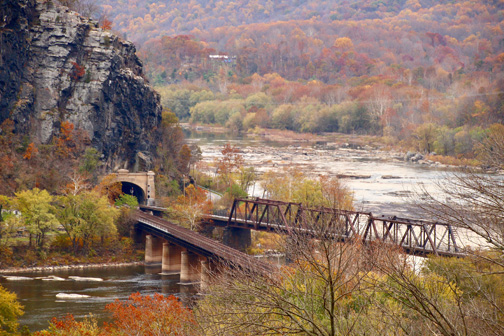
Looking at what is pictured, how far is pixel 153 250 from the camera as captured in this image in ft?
196

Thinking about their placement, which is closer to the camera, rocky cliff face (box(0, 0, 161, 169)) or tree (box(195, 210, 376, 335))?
tree (box(195, 210, 376, 335))

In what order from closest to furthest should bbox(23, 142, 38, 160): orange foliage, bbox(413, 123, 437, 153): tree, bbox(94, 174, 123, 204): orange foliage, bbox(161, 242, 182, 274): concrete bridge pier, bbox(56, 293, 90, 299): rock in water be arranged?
bbox(56, 293, 90, 299): rock in water → bbox(161, 242, 182, 274): concrete bridge pier → bbox(94, 174, 123, 204): orange foliage → bbox(23, 142, 38, 160): orange foliage → bbox(413, 123, 437, 153): tree

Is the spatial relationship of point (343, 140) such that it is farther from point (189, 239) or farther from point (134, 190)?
point (189, 239)

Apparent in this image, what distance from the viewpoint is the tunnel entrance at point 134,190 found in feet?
250

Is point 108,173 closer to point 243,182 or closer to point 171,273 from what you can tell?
point 243,182

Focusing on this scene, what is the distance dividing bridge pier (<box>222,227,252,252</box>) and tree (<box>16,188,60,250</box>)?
15590 mm

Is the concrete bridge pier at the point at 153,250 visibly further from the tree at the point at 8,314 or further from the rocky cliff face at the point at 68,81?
the tree at the point at 8,314

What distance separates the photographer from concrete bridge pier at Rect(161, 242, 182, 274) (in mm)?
56156

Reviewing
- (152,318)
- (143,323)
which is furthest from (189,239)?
(143,323)

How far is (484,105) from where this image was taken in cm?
14425

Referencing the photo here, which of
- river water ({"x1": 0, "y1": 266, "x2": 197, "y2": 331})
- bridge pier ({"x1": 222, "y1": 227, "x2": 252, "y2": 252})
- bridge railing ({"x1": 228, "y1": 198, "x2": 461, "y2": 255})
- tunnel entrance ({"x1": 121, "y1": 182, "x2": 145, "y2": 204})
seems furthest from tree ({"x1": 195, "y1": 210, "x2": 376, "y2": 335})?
tunnel entrance ({"x1": 121, "y1": 182, "x2": 145, "y2": 204})

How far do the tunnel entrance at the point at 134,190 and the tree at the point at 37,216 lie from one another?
718 inches

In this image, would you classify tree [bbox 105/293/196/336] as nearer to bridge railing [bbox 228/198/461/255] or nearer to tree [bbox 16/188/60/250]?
bridge railing [bbox 228/198/461/255]

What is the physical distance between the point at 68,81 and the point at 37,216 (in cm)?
2661
